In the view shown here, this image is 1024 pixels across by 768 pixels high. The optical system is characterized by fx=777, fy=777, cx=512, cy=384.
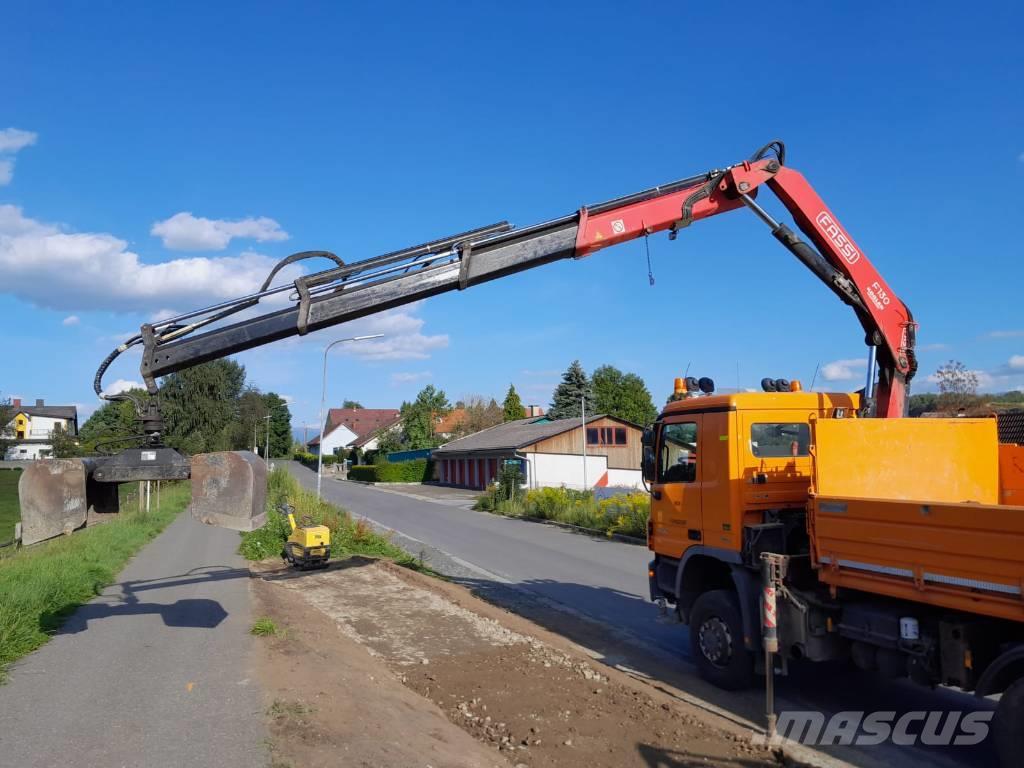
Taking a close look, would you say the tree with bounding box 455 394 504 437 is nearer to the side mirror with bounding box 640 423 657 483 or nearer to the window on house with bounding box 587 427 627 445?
the window on house with bounding box 587 427 627 445

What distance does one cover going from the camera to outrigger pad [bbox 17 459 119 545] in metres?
6.93

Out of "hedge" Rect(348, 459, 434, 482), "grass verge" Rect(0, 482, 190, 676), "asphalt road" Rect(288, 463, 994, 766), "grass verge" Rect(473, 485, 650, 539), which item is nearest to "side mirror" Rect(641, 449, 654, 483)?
"asphalt road" Rect(288, 463, 994, 766)

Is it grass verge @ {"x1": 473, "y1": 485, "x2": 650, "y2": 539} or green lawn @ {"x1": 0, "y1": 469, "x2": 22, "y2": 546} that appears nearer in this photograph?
grass verge @ {"x1": 473, "y1": 485, "x2": 650, "y2": 539}

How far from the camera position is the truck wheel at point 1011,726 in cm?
478

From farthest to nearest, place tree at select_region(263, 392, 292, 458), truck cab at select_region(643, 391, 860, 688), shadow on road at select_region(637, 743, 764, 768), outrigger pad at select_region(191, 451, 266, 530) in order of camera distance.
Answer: tree at select_region(263, 392, 292, 458), truck cab at select_region(643, 391, 860, 688), outrigger pad at select_region(191, 451, 266, 530), shadow on road at select_region(637, 743, 764, 768)

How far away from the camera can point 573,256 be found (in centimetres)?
794

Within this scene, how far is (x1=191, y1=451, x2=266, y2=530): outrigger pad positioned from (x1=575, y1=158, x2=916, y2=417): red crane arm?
156 inches

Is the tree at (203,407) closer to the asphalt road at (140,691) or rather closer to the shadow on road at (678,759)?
the asphalt road at (140,691)

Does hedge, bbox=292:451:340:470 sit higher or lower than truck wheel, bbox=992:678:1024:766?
lower

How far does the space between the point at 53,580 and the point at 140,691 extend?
4.85m

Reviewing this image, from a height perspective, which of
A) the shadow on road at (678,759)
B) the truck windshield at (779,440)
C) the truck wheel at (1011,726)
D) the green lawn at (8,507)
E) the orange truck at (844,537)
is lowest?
the green lawn at (8,507)

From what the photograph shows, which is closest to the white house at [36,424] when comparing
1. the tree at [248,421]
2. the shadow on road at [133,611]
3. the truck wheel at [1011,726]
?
the tree at [248,421]

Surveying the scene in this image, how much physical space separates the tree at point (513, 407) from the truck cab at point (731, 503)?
7290cm

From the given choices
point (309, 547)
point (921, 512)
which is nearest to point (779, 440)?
point (921, 512)
